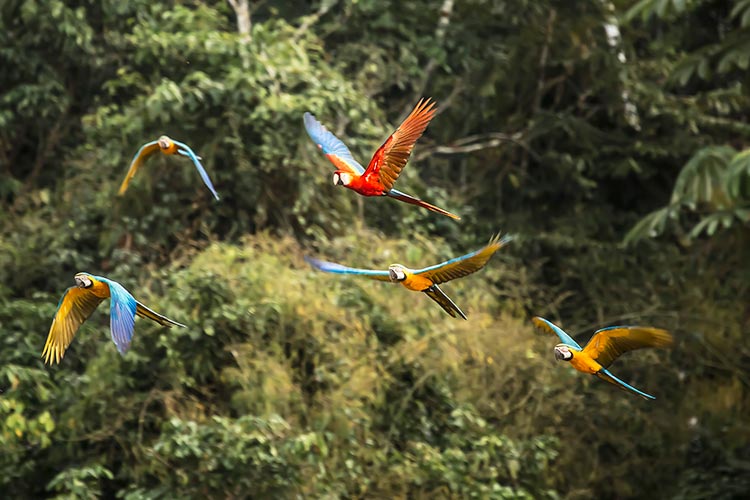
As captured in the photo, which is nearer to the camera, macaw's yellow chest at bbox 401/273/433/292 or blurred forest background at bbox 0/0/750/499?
macaw's yellow chest at bbox 401/273/433/292

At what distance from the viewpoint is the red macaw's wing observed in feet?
11.2

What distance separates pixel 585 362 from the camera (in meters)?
3.56

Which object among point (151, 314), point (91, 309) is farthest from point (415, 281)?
point (91, 309)

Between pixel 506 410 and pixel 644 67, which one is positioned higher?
pixel 644 67

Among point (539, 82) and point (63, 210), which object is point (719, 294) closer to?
point (539, 82)

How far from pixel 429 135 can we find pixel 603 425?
3.26 metres

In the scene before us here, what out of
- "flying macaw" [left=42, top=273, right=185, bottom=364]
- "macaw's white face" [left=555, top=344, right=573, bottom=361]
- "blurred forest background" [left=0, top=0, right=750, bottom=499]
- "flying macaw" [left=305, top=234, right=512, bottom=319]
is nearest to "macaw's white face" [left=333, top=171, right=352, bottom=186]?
"flying macaw" [left=305, top=234, right=512, bottom=319]

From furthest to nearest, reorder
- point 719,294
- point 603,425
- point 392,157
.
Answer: point 719,294 → point 603,425 → point 392,157

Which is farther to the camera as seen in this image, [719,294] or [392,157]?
[719,294]

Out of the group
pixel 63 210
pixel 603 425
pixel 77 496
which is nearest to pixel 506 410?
pixel 603 425

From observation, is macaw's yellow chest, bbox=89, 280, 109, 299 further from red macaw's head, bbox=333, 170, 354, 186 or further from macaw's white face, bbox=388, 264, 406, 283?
macaw's white face, bbox=388, 264, 406, 283

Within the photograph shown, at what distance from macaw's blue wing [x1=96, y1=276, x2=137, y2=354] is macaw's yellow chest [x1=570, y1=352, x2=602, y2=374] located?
1191 millimetres

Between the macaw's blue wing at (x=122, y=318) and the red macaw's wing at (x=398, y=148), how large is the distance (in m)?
0.74

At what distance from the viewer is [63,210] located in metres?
9.34
